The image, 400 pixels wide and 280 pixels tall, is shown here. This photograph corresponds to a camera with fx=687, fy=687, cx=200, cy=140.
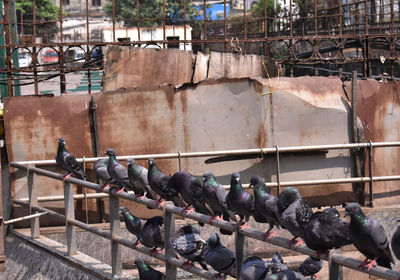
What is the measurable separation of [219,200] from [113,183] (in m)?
1.95

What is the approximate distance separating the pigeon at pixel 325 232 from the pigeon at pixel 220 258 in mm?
881

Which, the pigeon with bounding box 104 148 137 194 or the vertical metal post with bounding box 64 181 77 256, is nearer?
the pigeon with bounding box 104 148 137 194

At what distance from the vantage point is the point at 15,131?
8672 millimetres

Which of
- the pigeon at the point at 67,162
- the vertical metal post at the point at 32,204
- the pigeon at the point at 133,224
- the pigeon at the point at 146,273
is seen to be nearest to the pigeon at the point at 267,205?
the pigeon at the point at 146,273

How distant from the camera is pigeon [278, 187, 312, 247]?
4770 millimetres

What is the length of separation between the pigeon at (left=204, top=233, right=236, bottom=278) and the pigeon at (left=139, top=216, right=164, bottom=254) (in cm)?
66

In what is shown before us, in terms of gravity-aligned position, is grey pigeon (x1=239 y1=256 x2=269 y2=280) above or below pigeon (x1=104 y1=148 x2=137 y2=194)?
below

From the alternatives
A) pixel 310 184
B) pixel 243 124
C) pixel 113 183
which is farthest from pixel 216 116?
pixel 113 183

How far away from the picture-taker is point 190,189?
6.11 metres

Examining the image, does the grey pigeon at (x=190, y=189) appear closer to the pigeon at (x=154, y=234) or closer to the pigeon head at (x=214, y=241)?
the pigeon at (x=154, y=234)

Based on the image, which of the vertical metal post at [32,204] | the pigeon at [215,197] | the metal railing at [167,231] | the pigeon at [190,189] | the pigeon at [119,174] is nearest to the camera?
the metal railing at [167,231]

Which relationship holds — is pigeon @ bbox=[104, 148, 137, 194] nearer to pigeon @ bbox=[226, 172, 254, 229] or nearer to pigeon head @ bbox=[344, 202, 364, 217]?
pigeon @ bbox=[226, 172, 254, 229]

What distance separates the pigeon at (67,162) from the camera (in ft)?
25.6

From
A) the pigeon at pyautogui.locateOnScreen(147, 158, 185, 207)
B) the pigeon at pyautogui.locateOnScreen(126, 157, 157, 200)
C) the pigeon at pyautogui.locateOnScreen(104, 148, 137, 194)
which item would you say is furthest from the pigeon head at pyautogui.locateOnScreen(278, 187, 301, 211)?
the pigeon at pyautogui.locateOnScreen(104, 148, 137, 194)
